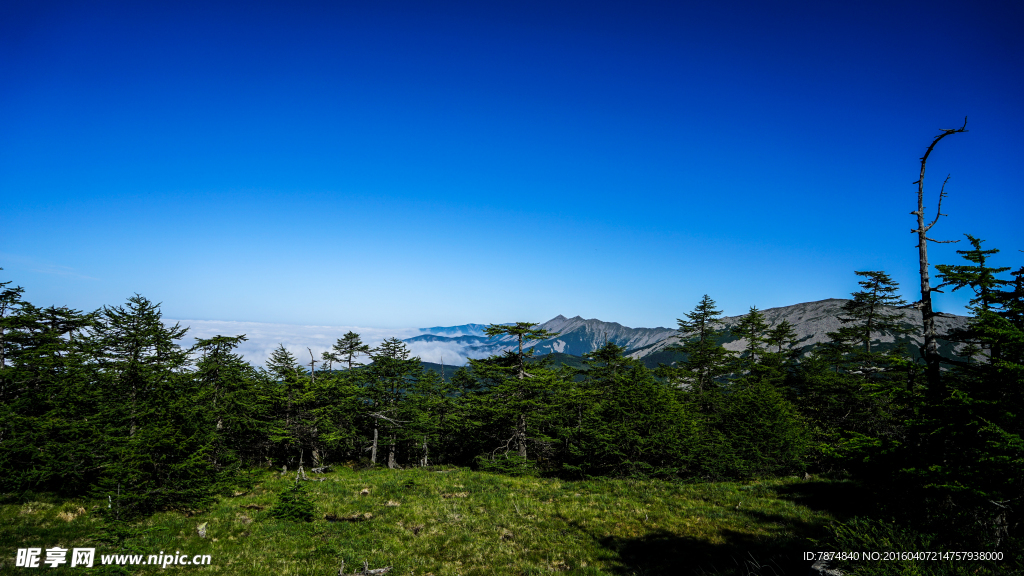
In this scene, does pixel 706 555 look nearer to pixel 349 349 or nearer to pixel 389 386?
pixel 389 386

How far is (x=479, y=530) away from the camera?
14.6 m

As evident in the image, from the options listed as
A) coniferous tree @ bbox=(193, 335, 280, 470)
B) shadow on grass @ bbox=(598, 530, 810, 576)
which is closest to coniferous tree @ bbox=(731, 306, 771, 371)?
shadow on grass @ bbox=(598, 530, 810, 576)

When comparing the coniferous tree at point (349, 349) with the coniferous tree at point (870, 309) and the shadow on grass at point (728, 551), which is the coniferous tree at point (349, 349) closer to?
the shadow on grass at point (728, 551)

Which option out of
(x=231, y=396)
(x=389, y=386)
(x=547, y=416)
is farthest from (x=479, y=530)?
(x=389, y=386)

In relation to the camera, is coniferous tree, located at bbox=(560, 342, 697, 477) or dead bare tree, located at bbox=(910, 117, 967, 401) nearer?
dead bare tree, located at bbox=(910, 117, 967, 401)

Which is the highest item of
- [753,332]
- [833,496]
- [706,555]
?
[753,332]

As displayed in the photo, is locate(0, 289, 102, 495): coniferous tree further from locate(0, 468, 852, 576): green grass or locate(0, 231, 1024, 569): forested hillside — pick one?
locate(0, 468, 852, 576): green grass

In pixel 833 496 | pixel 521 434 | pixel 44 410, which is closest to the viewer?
pixel 44 410

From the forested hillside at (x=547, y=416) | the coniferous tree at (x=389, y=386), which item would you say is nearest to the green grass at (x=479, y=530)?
the forested hillside at (x=547, y=416)

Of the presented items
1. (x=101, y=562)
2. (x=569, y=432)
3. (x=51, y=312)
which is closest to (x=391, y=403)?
(x=569, y=432)

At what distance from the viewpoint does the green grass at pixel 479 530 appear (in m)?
11.4

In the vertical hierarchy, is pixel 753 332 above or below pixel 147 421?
above

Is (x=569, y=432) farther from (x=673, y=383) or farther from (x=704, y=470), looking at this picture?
(x=673, y=383)

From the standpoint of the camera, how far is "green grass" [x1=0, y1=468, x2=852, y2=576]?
11.4 m
